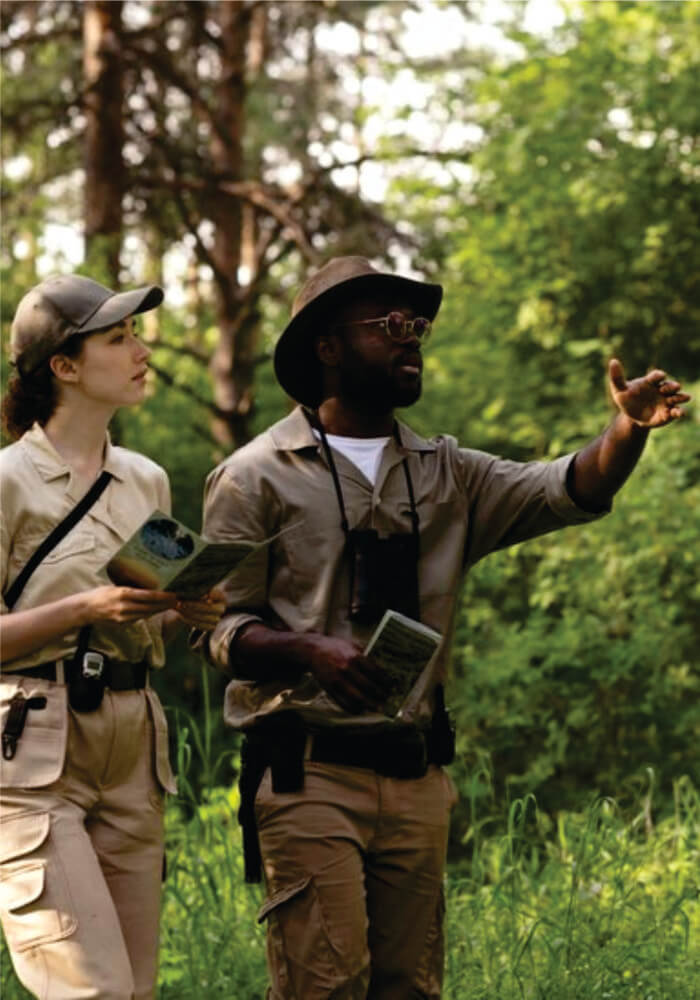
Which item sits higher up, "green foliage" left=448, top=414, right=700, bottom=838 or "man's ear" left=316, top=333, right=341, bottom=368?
"man's ear" left=316, top=333, right=341, bottom=368

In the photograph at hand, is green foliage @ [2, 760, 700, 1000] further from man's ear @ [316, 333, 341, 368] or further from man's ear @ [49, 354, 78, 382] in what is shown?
man's ear @ [49, 354, 78, 382]

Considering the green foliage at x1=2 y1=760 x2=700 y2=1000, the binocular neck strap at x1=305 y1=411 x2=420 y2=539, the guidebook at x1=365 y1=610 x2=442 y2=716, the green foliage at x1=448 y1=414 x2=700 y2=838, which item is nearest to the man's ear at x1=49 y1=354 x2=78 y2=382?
the binocular neck strap at x1=305 y1=411 x2=420 y2=539

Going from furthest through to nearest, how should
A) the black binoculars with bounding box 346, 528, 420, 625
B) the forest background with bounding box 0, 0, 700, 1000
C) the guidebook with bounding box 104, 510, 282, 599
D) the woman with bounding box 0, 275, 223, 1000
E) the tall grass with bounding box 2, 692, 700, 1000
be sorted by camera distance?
the forest background with bounding box 0, 0, 700, 1000
the tall grass with bounding box 2, 692, 700, 1000
the black binoculars with bounding box 346, 528, 420, 625
the woman with bounding box 0, 275, 223, 1000
the guidebook with bounding box 104, 510, 282, 599

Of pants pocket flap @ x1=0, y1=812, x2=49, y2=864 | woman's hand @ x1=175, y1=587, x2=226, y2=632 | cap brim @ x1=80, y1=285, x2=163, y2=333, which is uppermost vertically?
cap brim @ x1=80, y1=285, x2=163, y2=333

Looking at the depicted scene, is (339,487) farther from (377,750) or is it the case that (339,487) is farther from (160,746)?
(160,746)

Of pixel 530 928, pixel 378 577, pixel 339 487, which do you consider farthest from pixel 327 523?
pixel 530 928

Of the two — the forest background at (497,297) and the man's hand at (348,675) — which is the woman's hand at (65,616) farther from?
the forest background at (497,297)

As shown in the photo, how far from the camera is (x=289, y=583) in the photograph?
4.35 m

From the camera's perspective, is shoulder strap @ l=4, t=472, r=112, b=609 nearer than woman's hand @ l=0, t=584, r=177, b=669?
No

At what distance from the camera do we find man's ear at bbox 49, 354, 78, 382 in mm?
4301

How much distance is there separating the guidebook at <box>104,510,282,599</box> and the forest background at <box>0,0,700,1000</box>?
2160 millimetres

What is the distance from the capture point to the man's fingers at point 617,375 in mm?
3997

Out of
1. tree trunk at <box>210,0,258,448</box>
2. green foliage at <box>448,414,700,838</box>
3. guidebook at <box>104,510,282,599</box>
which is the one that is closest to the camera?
guidebook at <box>104,510,282,599</box>

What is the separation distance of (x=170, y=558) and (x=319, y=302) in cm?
109
